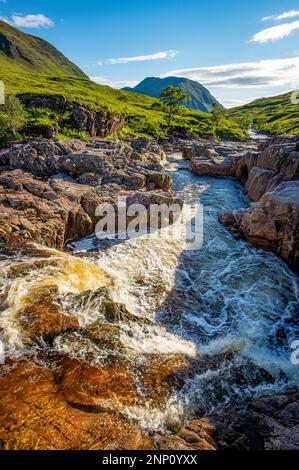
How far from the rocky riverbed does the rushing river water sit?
0.06 m

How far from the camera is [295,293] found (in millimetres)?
16219

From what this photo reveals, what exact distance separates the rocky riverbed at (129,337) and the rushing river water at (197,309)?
61 mm

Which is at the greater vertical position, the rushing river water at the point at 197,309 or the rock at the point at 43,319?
the rock at the point at 43,319

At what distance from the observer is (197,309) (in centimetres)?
1455

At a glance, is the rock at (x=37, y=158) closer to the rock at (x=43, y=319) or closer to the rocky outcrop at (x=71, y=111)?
the rock at (x=43, y=319)

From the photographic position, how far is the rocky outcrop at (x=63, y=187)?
1797cm

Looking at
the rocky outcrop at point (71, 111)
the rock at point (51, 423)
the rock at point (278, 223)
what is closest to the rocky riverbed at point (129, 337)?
the rock at point (51, 423)

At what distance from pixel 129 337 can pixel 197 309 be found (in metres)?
4.48

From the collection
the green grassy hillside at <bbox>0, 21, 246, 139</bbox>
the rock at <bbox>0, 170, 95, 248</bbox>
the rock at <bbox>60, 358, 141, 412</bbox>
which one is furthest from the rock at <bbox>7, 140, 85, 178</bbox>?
the rock at <bbox>60, 358, 141, 412</bbox>

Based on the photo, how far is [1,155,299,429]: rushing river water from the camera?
32.9ft

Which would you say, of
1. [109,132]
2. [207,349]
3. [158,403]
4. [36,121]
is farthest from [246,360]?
[109,132]

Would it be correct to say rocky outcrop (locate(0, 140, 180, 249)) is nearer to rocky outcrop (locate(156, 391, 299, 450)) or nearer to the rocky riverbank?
the rocky riverbank

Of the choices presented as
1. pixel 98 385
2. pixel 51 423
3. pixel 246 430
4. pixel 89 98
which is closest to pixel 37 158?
pixel 98 385
